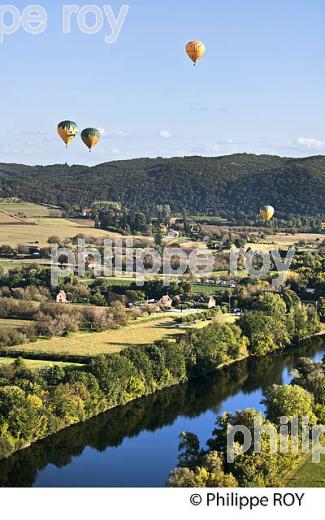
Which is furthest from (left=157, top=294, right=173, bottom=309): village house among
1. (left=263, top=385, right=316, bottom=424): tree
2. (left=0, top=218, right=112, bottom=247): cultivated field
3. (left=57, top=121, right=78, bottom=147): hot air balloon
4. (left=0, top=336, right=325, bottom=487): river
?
(left=263, top=385, right=316, bottom=424): tree

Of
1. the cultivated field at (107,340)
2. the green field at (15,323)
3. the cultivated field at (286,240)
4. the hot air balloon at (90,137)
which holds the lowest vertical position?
the cultivated field at (107,340)

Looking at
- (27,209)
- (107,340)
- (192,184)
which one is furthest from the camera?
(192,184)

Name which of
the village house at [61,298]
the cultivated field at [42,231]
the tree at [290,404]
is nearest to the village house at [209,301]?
the village house at [61,298]

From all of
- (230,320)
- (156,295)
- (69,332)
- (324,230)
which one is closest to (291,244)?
(324,230)

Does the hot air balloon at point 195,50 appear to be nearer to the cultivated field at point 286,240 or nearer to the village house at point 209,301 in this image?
the village house at point 209,301

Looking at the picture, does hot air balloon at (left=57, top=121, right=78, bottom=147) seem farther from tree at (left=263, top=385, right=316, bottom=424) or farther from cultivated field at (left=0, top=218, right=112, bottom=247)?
cultivated field at (left=0, top=218, right=112, bottom=247)

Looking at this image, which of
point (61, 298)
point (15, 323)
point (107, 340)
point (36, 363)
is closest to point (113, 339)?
point (107, 340)

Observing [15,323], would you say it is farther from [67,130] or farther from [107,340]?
[67,130]
